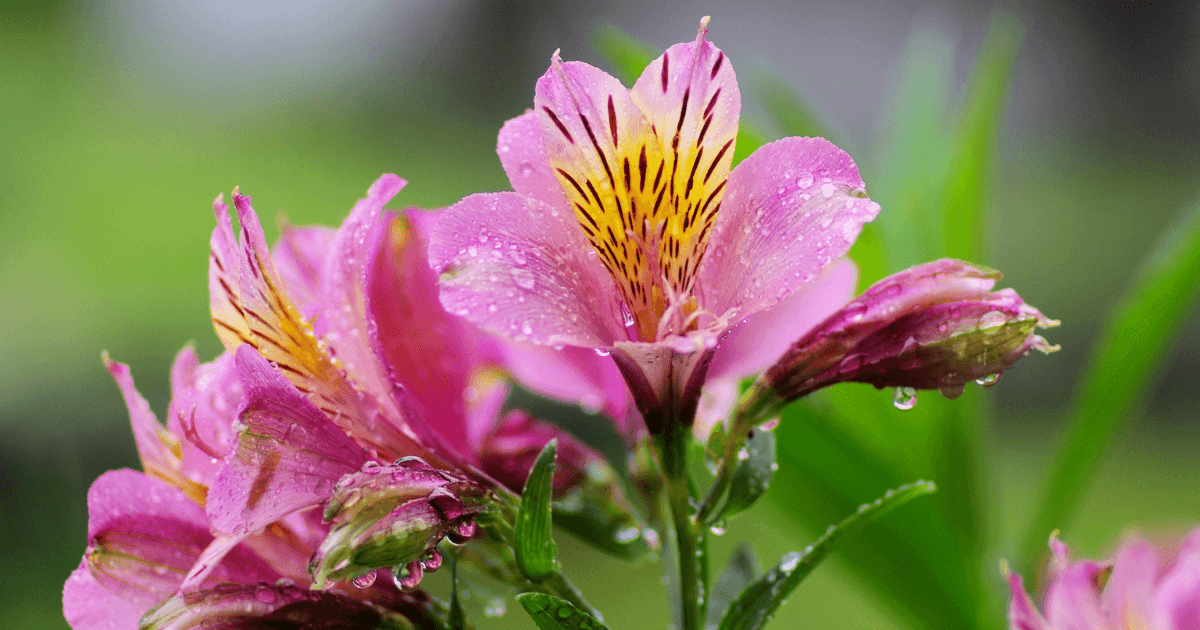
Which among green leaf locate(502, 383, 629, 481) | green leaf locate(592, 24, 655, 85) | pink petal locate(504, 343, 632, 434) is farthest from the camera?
green leaf locate(502, 383, 629, 481)

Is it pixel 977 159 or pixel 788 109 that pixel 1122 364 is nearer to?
pixel 977 159

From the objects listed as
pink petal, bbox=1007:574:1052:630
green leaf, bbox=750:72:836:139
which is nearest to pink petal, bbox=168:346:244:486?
pink petal, bbox=1007:574:1052:630

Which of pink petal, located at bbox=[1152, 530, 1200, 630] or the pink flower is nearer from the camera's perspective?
the pink flower

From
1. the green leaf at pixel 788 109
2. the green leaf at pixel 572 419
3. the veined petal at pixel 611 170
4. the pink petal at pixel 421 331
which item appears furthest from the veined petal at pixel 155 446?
the green leaf at pixel 572 419

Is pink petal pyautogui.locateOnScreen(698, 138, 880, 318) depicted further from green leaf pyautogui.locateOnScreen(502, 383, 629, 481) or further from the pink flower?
green leaf pyautogui.locateOnScreen(502, 383, 629, 481)

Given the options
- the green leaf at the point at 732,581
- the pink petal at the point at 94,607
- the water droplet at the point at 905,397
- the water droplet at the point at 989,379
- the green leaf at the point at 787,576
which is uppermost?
the water droplet at the point at 989,379

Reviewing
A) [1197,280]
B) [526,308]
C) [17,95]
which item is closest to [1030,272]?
[1197,280]

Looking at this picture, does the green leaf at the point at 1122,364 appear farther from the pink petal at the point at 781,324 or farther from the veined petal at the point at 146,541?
the veined petal at the point at 146,541
